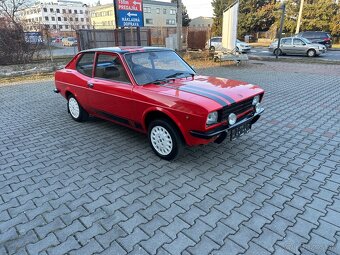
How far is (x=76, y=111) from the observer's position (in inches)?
225

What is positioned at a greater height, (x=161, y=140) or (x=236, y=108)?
(x=236, y=108)

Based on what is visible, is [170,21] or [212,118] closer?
[212,118]

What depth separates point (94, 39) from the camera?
14.0m

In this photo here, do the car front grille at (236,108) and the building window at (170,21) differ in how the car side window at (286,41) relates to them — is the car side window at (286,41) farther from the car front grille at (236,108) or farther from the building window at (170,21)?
the building window at (170,21)

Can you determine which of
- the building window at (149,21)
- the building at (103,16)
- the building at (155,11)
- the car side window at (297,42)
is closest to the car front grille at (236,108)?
the car side window at (297,42)

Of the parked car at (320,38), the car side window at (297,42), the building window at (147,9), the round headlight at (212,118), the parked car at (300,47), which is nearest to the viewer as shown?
the round headlight at (212,118)

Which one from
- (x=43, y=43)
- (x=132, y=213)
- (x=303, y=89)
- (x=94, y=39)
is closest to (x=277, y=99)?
(x=303, y=89)

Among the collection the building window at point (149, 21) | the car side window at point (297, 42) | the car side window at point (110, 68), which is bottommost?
the car side window at point (110, 68)

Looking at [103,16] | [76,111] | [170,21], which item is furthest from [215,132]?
[103,16]

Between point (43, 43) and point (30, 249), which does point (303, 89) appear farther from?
point (43, 43)

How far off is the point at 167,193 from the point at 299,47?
20.4 meters

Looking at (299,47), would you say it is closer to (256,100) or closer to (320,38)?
(320,38)

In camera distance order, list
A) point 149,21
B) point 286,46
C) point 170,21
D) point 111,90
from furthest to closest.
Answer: point 170,21
point 149,21
point 286,46
point 111,90

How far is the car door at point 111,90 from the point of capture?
162 inches
